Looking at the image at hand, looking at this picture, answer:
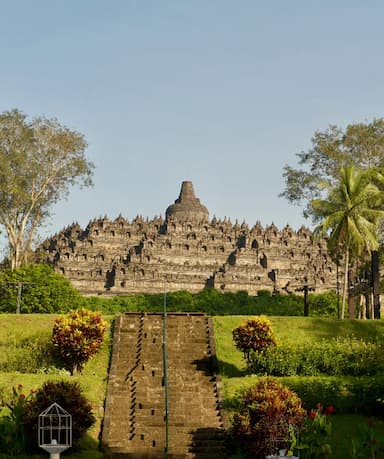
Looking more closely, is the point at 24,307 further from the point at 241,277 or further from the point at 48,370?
the point at 241,277

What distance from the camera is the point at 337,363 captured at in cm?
2700

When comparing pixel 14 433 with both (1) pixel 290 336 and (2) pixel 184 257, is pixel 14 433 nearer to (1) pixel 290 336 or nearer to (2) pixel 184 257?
(1) pixel 290 336

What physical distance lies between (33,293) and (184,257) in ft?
141

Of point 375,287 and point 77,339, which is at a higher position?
point 375,287

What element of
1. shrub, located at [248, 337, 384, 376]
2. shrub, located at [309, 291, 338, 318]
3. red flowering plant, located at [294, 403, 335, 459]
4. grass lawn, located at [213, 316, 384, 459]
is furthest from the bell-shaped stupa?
red flowering plant, located at [294, 403, 335, 459]

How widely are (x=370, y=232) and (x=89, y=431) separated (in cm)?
2292

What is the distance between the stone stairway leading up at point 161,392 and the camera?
71.2ft

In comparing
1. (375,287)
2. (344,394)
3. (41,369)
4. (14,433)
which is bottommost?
(14,433)

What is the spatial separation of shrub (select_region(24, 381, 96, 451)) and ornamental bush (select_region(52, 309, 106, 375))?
23.0ft

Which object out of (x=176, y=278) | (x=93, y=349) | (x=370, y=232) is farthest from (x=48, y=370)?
(x=176, y=278)

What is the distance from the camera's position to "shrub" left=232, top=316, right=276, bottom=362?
90.4 ft

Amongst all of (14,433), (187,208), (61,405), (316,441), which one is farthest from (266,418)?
(187,208)

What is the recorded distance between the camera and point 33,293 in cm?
4972

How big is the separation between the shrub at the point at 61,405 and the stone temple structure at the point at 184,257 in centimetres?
6053
